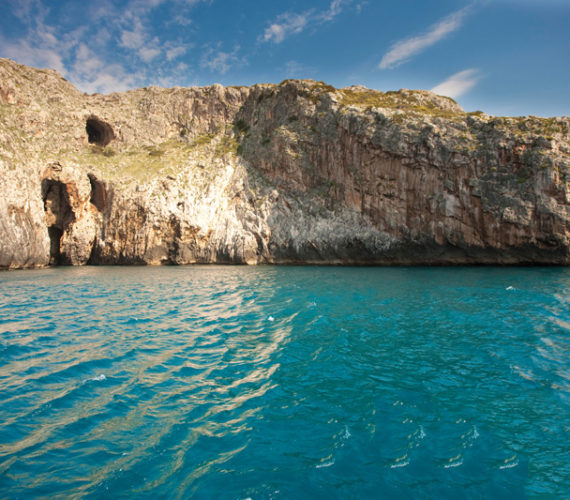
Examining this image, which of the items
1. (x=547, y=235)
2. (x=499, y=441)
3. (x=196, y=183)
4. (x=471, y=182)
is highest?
(x=196, y=183)

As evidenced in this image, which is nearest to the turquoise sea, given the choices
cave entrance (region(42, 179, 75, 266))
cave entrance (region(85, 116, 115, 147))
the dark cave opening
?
cave entrance (region(42, 179, 75, 266))

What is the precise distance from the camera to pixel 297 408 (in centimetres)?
795

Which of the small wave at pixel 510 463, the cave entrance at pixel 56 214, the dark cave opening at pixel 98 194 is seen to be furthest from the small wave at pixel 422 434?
the dark cave opening at pixel 98 194

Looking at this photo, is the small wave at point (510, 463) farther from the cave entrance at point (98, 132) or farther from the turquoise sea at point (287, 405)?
the cave entrance at point (98, 132)

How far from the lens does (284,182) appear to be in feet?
188

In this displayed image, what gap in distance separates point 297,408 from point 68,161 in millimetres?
63214

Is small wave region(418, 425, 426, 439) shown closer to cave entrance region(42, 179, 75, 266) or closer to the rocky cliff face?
the rocky cliff face

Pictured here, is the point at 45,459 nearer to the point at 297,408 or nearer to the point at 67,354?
the point at 297,408

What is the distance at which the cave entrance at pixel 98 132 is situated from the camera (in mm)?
68438

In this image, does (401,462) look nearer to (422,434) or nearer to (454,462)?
(454,462)

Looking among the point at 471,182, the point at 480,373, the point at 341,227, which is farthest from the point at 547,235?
the point at 480,373

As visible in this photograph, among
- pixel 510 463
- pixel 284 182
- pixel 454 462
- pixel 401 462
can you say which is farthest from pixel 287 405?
pixel 284 182

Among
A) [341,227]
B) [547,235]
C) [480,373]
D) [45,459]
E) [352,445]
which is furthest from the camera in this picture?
[341,227]

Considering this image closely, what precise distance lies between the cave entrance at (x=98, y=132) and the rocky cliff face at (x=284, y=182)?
312 mm
